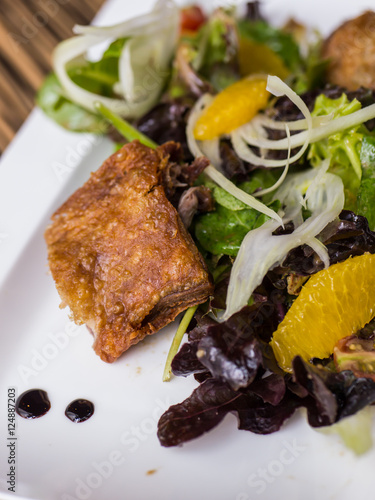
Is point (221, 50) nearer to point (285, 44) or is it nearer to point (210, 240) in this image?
point (285, 44)

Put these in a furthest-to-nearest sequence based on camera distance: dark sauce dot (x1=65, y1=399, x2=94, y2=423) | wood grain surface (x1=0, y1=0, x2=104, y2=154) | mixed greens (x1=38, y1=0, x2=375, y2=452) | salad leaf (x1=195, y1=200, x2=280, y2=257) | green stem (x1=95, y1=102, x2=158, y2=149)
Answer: wood grain surface (x1=0, y1=0, x2=104, y2=154)
green stem (x1=95, y1=102, x2=158, y2=149)
salad leaf (x1=195, y1=200, x2=280, y2=257)
dark sauce dot (x1=65, y1=399, x2=94, y2=423)
mixed greens (x1=38, y1=0, x2=375, y2=452)

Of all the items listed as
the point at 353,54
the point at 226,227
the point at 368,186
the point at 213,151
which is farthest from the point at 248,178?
the point at 353,54

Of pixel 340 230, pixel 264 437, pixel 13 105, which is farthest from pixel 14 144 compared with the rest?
pixel 264 437

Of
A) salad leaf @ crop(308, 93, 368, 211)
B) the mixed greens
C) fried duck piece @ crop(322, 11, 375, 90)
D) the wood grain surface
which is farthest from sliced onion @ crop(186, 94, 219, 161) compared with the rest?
the wood grain surface

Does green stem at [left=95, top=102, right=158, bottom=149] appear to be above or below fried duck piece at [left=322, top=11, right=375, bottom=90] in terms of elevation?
above

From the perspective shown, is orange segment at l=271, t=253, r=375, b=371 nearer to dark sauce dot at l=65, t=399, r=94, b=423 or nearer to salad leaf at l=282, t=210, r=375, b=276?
salad leaf at l=282, t=210, r=375, b=276
